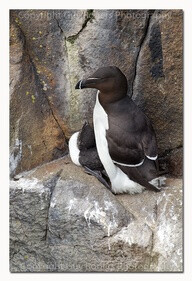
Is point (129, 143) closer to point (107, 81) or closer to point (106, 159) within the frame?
point (106, 159)

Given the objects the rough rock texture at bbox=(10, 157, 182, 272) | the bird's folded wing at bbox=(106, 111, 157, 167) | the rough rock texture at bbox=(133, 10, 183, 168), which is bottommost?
the rough rock texture at bbox=(10, 157, 182, 272)

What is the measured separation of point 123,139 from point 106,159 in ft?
0.74

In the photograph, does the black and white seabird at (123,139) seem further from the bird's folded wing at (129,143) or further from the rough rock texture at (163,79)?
the rough rock texture at (163,79)

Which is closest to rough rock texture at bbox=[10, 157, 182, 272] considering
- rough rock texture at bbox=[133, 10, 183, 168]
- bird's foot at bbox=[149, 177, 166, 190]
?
bird's foot at bbox=[149, 177, 166, 190]

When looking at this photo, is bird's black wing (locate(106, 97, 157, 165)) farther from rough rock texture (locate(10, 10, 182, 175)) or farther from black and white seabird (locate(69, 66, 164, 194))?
rough rock texture (locate(10, 10, 182, 175))

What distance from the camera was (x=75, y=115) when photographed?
688 cm

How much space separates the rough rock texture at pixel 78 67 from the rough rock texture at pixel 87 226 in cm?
34

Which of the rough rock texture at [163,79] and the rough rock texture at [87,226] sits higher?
the rough rock texture at [163,79]

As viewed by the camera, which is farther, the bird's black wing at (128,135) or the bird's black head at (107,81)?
the bird's black wing at (128,135)

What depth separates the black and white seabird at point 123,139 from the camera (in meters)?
6.44

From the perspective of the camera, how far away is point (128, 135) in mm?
6469

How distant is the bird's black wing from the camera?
645 cm

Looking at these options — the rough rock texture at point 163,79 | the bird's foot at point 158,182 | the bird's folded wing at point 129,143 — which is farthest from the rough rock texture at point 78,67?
the bird's folded wing at point 129,143

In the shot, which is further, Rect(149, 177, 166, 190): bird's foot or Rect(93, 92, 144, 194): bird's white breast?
Rect(149, 177, 166, 190): bird's foot
